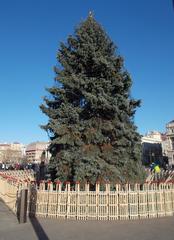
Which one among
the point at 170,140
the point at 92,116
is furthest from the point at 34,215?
the point at 170,140

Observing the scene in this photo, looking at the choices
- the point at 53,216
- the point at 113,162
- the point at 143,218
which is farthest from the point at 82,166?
the point at 143,218

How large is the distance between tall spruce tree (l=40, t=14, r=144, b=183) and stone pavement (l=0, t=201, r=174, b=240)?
3.70 metres

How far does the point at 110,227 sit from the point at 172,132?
85.3 meters

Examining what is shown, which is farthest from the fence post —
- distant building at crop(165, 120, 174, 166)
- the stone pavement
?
distant building at crop(165, 120, 174, 166)

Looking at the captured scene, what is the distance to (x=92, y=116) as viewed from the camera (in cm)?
1545

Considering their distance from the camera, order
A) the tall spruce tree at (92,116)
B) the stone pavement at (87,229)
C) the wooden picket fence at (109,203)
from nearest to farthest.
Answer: the stone pavement at (87,229) → the wooden picket fence at (109,203) → the tall spruce tree at (92,116)

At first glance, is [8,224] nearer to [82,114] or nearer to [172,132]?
[82,114]

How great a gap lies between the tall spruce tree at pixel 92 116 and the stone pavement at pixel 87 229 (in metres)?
3.70

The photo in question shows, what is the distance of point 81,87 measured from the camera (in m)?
15.6

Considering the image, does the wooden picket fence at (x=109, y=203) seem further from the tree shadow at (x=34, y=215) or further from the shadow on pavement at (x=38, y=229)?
the shadow on pavement at (x=38, y=229)

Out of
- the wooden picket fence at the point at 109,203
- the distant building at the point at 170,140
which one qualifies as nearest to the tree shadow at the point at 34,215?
the wooden picket fence at the point at 109,203

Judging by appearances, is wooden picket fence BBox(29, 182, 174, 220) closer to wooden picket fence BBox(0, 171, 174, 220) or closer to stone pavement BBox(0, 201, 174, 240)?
wooden picket fence BBox(0, 171, 174, 220)

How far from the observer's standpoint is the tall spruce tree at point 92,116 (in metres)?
14.2

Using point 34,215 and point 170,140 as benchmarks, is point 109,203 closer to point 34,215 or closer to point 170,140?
point 34,215
